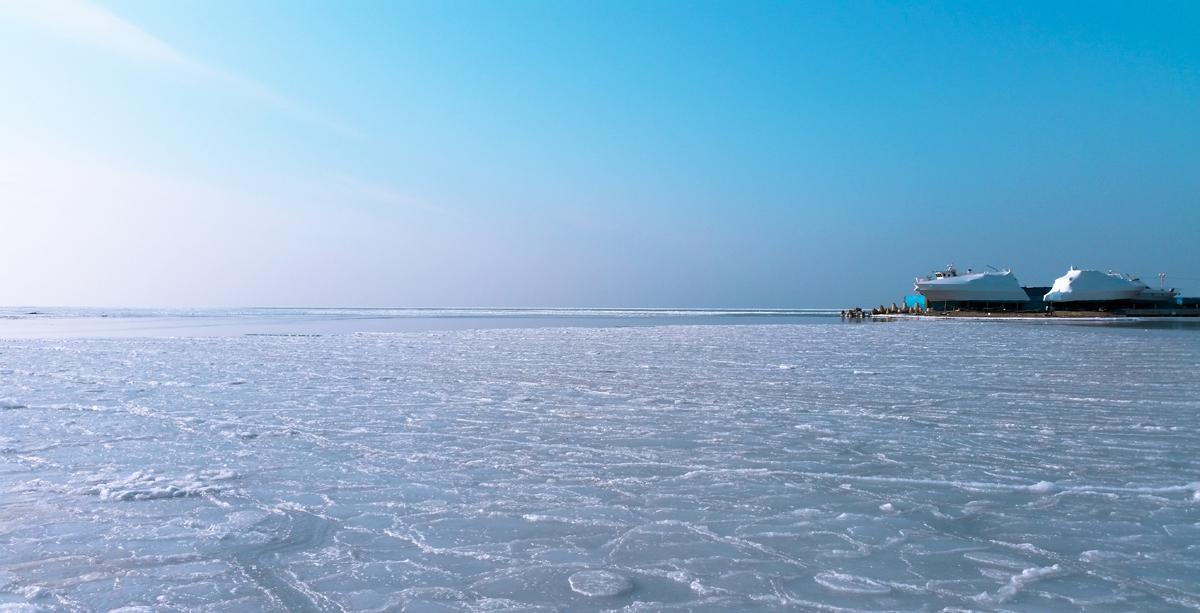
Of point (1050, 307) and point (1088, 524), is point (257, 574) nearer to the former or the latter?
point (1088, 524)

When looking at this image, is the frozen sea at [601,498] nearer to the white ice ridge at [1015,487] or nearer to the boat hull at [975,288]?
the white ice ridge at [1015,487]

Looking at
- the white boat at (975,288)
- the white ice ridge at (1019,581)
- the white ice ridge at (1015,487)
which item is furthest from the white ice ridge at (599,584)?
the white boat at (975,288)

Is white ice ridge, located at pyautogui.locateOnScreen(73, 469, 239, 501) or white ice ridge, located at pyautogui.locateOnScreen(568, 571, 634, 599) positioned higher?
white ice ridge, located at pyautogui.locateOnScreen(73, 469, 239, 501)

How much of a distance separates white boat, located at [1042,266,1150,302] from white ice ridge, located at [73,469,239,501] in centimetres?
4706

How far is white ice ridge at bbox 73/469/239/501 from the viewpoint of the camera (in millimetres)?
4215

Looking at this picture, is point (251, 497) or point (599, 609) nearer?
point (599, 609)

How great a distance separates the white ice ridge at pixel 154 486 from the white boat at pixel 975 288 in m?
46.3

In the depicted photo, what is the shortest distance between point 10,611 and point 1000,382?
419 inches

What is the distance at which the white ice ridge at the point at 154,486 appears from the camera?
4.21m

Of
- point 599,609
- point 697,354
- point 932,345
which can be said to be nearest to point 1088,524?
point 599,609

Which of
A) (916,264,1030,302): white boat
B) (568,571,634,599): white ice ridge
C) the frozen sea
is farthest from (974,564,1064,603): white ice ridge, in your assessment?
(916,264,1030,302): white boat

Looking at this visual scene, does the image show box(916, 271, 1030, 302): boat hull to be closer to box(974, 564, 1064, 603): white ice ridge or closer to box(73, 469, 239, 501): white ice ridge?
box(974, 564, 1064, 603): white ice ridge

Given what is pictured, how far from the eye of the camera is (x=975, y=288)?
4369 centimetres

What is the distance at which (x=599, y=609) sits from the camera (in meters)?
2.67
